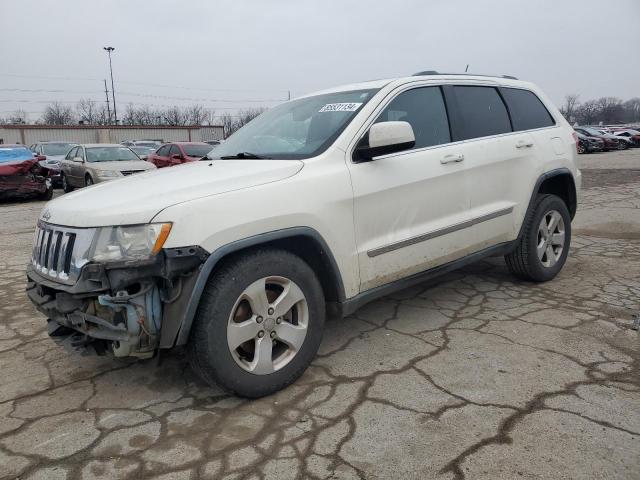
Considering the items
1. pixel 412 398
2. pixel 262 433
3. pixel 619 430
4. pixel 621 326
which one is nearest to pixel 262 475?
pixel 262 433

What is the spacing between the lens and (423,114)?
144 inches

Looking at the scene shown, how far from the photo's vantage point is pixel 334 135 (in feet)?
10.4

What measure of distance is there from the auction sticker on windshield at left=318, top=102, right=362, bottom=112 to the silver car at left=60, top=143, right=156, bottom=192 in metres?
10.2

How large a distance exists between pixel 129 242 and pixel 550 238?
3.73 metres

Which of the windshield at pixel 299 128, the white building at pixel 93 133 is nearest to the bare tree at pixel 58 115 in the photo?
the white building at pixel 93 133

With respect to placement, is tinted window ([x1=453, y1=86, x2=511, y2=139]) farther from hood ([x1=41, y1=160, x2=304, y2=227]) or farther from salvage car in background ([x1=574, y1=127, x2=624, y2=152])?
salvage car in background ([x1=574, y1=127, x2=624, y2=152])

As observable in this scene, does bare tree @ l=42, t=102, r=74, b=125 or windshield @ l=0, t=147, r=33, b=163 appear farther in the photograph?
bare tree @ l=42, t=102, r=74, b=125

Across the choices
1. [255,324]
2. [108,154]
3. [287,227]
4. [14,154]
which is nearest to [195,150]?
[108,154]

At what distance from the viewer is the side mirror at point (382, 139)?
2.99 metres

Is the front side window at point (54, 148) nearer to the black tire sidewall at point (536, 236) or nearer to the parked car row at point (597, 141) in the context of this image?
the black tire sidewall at point (536, 236)

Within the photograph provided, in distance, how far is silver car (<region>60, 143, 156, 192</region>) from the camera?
12.8m

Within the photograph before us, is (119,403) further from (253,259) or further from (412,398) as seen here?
(412,398)

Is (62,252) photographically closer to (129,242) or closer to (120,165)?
(129,242)

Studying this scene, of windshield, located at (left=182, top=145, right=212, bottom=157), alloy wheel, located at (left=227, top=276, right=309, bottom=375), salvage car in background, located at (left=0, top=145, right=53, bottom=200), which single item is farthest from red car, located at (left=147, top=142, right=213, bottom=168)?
alloy wheel, located at (left=227, top=276, right=309, bottom=375)
